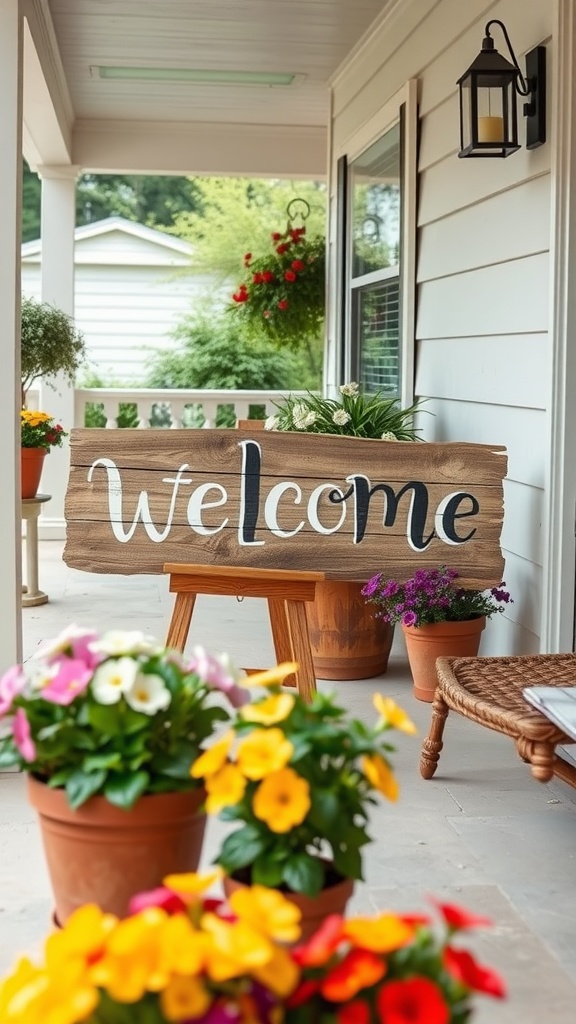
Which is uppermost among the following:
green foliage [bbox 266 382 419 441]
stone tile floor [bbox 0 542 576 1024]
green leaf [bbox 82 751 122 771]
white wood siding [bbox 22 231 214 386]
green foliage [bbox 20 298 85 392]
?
white wood siding [bbox 22 231 214 386]

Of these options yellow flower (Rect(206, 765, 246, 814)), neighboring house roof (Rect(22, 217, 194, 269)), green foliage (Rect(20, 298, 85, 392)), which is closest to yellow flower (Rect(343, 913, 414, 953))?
yellow flower (Rect(206, 765, 246, 814))

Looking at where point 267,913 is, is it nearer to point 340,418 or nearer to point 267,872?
point 267,872

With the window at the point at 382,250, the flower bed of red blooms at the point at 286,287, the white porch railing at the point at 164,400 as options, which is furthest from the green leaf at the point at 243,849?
the white porch railing at the point at 164,400

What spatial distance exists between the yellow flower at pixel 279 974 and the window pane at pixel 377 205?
4672mm

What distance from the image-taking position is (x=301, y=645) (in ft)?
10.9

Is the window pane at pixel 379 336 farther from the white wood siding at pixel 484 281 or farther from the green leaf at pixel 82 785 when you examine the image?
the green leaf at pixel 82 785

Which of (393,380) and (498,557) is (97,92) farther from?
(498,557)

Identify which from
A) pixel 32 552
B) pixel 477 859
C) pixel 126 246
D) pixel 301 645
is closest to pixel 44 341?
pixel 32 552

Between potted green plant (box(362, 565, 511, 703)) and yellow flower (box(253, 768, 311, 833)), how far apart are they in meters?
2.36

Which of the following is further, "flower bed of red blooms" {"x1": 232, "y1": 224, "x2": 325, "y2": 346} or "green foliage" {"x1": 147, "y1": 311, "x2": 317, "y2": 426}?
"green foliage" {"x1": 147, "y1": 311, "x2": 317, "y2": 426}

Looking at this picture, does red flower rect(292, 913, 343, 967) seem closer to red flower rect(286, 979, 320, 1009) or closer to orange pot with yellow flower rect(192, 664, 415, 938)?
red flower rect(286, 979, 320, 1009)

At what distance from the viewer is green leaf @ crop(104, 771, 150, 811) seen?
4.59 feet

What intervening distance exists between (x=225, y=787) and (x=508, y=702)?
1500 millimetres

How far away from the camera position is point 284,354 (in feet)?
49.9
